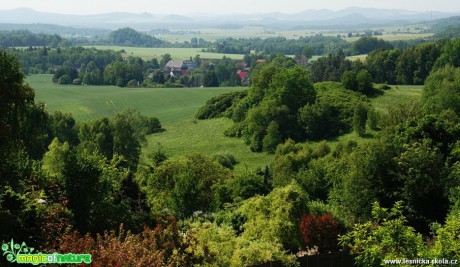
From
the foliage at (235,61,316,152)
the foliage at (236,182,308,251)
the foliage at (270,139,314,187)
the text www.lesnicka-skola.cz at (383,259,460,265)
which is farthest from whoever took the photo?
the foliage at (235,61,316,152)

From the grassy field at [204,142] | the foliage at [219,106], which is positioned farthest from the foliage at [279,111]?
the foliage at [219,106]

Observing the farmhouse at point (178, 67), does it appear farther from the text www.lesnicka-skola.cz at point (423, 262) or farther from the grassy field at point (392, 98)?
the text www.lesnicka-skola.cz at point (423, 262)

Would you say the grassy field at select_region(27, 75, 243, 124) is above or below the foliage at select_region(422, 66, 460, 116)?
below

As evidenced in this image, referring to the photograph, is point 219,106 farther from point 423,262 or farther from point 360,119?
point 423,262

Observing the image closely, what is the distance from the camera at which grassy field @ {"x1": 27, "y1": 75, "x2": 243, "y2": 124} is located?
249 ft

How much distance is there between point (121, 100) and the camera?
84.4 metres

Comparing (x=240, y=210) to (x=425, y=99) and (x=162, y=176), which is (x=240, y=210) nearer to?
(x=162, y=176)

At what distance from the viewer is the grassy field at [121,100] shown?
75.8 metres

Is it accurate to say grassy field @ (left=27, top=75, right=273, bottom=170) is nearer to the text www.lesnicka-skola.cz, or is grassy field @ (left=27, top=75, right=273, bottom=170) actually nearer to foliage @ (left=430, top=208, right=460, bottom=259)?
foliage @ (left=430, top=208, right=460, bottom=259)

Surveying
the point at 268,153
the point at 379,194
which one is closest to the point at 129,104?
the point at 268,153

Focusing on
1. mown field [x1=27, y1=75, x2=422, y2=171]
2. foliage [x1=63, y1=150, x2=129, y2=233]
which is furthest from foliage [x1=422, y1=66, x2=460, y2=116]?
foliage [x1=63, y1=150, x2=129, y2=233]

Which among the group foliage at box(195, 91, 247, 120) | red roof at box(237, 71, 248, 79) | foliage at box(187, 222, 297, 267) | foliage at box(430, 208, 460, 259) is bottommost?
red roof at box(237, 71, 248, 79)

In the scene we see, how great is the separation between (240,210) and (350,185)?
542 cm

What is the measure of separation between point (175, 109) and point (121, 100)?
10306mm
